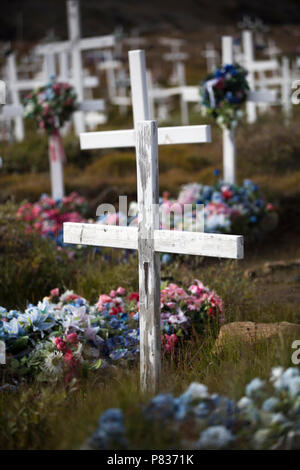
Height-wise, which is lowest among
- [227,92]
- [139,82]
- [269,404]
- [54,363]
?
[54,363]

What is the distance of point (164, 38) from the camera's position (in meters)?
43.8

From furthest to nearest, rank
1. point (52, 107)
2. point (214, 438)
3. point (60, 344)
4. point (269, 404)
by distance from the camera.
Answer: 1. point (52, 107)
2. point (60, 344)
3. point (269, 404)
4. point (214, 438)

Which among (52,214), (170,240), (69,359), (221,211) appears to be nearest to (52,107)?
A: (52,214)

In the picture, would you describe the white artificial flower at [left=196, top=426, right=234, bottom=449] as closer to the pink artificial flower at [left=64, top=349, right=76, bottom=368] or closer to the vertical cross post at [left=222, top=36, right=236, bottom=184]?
the pink artificial flower at [left=64, top=349, right=76, bottom=368]

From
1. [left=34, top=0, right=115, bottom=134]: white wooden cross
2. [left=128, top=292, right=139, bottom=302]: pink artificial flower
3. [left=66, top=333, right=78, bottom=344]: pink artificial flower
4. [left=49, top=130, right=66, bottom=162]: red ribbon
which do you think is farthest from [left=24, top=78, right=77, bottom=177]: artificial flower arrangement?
[left=66, top=333, right=78, bottom=344]: pink artificial flower

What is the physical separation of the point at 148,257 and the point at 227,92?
5428 millimetres

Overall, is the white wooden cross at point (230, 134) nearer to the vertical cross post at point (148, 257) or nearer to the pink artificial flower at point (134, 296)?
the pink artificial flower at point (134, 296)

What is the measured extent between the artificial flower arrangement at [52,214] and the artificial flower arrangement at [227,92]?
2088mm

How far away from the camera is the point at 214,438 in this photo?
2252mm

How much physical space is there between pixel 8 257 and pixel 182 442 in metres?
3.88

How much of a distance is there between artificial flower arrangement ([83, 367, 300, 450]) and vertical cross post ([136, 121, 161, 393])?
893 mm

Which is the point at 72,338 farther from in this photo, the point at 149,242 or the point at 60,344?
the point at 149,242
